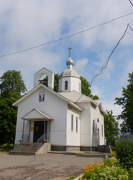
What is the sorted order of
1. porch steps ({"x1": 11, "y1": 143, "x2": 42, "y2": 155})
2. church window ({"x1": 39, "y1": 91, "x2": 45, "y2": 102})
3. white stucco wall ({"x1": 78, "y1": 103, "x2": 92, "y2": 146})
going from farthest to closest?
white stucco wall ({"x1": 78, "y1": 103, "x2": 92, "y2": 146}) → church window ({"x1": 39, "y1": 91, "x2": 45, "y2": 102}) → porch steps ({"x1": 11, "y1": 143, "x2": 42, "y2": 155})

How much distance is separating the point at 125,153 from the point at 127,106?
1360 centimetres

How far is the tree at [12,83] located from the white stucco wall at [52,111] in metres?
21.1

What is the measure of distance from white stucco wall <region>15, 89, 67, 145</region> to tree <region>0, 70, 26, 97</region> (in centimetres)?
2111

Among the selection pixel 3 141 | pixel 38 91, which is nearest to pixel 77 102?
pixel 38 91

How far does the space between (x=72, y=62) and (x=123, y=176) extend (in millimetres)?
26834

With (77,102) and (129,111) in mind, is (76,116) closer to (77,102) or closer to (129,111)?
(77,102)

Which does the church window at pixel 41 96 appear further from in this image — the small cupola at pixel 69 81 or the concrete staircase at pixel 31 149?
the small cupola at pixel 69 81

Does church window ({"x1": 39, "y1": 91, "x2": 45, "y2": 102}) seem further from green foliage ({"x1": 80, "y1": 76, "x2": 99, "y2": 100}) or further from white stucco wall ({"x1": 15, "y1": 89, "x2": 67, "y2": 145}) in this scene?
green foliage ({"x1": 80, "y1": 76, "x2": 99, "y2": 100})

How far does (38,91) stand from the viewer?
23.0 m

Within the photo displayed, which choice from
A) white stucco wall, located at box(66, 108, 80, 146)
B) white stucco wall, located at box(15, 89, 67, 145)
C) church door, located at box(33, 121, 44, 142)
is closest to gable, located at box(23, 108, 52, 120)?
white stucco wall, located at box(15, 89, 67, 145)

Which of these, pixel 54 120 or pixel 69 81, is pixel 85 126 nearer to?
pixel 54 120

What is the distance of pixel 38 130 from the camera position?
2162 cm

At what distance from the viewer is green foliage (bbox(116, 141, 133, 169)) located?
8.01 metres

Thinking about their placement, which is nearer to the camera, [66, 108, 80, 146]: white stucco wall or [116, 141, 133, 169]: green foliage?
[116, 141, 133, 169]: green foliage
